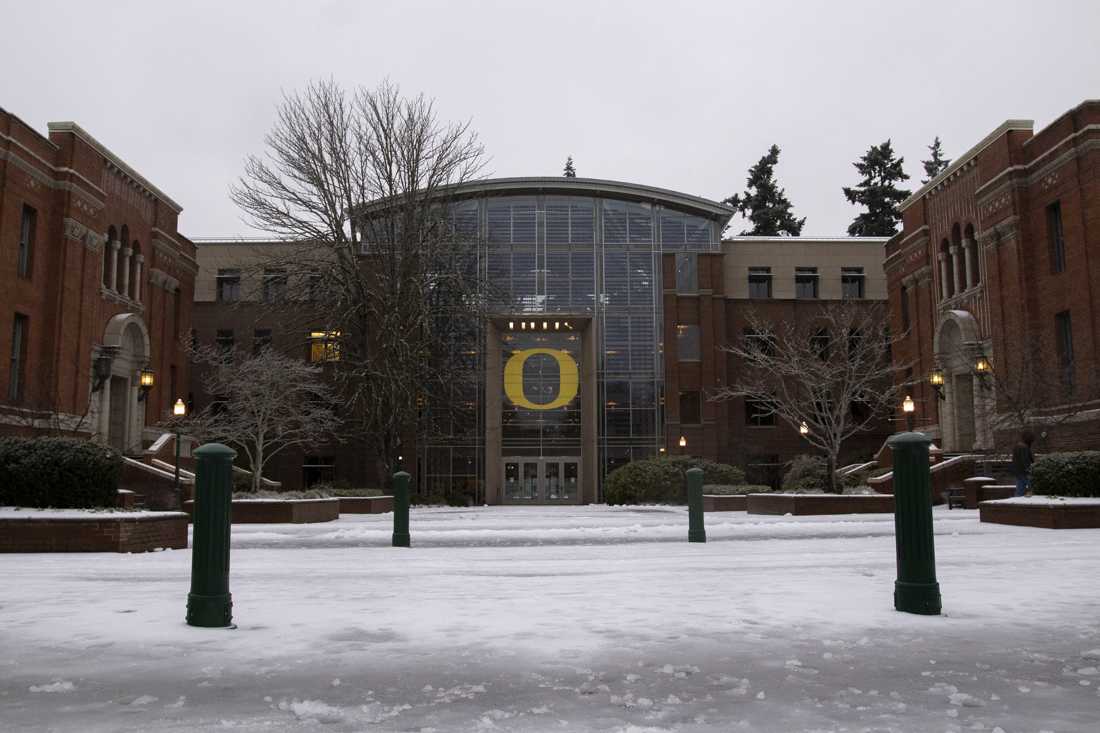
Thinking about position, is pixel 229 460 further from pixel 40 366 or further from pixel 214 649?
pixel 40 366

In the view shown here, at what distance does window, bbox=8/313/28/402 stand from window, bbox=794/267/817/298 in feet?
123

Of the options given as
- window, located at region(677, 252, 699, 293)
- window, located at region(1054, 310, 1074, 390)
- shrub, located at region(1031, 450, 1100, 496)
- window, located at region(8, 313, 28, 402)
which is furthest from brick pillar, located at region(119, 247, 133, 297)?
window, located at region(1054, 310, 1074, 390)

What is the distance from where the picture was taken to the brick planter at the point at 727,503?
30.7m

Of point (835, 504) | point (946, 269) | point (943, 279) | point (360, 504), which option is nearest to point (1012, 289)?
point (943, 279)

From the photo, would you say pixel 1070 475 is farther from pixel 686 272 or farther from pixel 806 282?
pixel 806 282

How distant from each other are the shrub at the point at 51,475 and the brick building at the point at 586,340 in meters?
34.1

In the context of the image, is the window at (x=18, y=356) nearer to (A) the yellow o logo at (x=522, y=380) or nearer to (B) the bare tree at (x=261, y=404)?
(B) the bare tree at (x=261, y=404)

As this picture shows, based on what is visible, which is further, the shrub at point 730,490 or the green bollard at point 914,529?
the shrub at point 730,490

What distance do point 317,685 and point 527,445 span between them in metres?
44.4

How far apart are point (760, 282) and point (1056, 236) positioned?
67.8ft

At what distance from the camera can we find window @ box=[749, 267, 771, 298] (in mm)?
50594

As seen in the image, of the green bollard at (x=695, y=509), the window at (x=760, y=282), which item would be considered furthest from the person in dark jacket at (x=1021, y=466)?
the window at (x=760, y=282)

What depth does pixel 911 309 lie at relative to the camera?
135 ft

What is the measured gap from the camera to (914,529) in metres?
6.71
